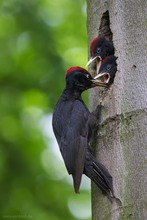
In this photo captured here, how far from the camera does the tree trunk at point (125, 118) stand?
338 cm

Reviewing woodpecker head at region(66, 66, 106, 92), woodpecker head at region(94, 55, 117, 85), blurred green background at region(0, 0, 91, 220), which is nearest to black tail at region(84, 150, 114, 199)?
woodpecker head at region(94, 55, 117, 85)

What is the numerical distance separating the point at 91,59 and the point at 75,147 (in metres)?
0.97

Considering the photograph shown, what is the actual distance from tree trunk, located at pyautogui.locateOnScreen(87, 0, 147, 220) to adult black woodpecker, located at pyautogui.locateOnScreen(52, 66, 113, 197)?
7 centimetres

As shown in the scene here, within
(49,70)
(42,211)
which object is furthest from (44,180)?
(49,70)

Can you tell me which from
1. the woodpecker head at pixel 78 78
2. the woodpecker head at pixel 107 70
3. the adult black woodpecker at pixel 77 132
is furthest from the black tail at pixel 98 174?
the woodpecker head at pixel 78 78

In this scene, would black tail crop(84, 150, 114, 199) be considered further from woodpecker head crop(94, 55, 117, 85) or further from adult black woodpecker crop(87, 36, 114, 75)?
adult black woodpecker crop(87, 36, 114, 75)

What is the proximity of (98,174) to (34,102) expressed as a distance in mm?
2483

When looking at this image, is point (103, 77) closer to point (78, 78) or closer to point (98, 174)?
point (78, 78)

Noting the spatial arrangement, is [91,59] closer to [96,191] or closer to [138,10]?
[138,10]

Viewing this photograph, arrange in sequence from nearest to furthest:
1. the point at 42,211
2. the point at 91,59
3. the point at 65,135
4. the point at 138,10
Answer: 1. the point at 138,10
2. the point at 65,135
3. the point at 91,59
4. the point at 42,211

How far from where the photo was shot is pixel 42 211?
5.59 metres

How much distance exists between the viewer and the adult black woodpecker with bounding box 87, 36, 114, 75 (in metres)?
4.49

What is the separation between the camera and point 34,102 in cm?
612

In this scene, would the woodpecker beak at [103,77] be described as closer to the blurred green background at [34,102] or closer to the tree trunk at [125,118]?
the tree trunk at [125,118]
